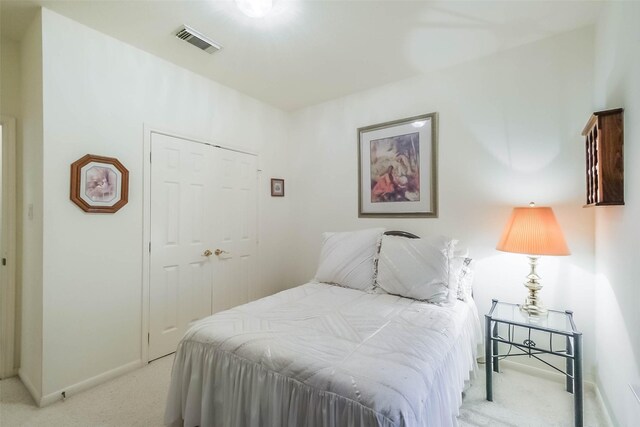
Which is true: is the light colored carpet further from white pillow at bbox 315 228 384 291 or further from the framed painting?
the framed painting

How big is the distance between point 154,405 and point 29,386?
3.15ft

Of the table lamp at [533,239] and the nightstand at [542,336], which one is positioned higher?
the table lamp at [533,239]

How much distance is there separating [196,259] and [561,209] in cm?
309

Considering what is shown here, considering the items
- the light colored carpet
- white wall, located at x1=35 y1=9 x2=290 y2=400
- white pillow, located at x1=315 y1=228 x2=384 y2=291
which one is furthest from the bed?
white wall, located at x1=35 y1=9 x2=290 y2=400

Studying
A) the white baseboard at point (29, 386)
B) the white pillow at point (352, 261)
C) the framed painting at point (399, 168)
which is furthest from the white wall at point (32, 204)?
the framed painting at point (399, 168)

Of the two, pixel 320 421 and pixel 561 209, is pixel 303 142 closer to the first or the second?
pixel 561 209

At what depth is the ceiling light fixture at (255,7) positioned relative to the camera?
172 cm

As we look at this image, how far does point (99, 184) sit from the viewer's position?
2.12 m

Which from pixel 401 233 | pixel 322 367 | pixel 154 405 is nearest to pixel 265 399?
pixel 322 367

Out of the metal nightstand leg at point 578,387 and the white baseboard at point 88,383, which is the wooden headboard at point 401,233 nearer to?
the metal nightstand leg at point 578,387

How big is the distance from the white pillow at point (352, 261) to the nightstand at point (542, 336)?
0.90m

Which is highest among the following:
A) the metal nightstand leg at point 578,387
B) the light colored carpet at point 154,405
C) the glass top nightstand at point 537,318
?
the glass top nightstand at point 537,318

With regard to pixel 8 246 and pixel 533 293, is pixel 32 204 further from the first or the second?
pixel 533 293

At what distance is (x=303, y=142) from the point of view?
11.9 ft
